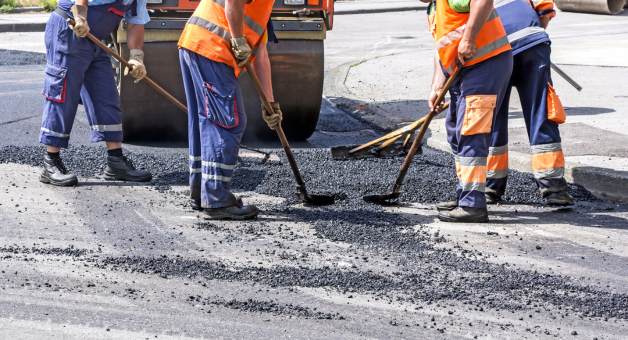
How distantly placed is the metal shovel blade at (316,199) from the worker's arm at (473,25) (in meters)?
1.28

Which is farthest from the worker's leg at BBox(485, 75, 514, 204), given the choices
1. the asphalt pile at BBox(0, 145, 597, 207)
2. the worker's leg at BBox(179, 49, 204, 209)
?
the worker's leg at BBox(179, 49, 204, 209)

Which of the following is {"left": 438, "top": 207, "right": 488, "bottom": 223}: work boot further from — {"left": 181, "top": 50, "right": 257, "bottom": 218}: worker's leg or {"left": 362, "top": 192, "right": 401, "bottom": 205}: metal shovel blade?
{"left": 181, "top": 50, "right": 257, "bottom": 218}: worker's leg

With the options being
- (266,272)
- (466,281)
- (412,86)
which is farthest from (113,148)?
(412,86)

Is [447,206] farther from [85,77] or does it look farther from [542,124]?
[85,77]

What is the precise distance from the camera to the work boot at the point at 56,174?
4.86 metres

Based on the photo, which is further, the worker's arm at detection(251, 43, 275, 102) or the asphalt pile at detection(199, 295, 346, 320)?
the worker's arm at detection(251, 43, 275, 102)

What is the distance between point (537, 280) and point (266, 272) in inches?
52.6

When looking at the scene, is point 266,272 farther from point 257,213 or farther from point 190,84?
point 190,84

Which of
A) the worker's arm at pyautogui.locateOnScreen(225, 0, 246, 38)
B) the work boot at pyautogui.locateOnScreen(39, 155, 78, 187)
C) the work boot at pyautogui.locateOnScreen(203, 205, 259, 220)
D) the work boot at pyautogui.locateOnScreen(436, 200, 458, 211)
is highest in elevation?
the worker's arm at pyautogui.locateOnScreen(225, 0, 246, 38)

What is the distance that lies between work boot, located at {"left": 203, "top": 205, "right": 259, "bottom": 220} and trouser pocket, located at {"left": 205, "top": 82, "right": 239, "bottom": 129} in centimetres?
54

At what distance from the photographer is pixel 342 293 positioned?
10.3ft

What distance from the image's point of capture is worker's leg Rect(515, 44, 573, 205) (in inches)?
173

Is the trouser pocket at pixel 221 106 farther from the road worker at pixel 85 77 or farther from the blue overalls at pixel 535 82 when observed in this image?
A: the blue overalls at pixel 535 82

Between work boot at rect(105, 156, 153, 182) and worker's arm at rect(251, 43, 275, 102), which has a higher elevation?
worker's arm at rect(251, 43, 275, 102)
